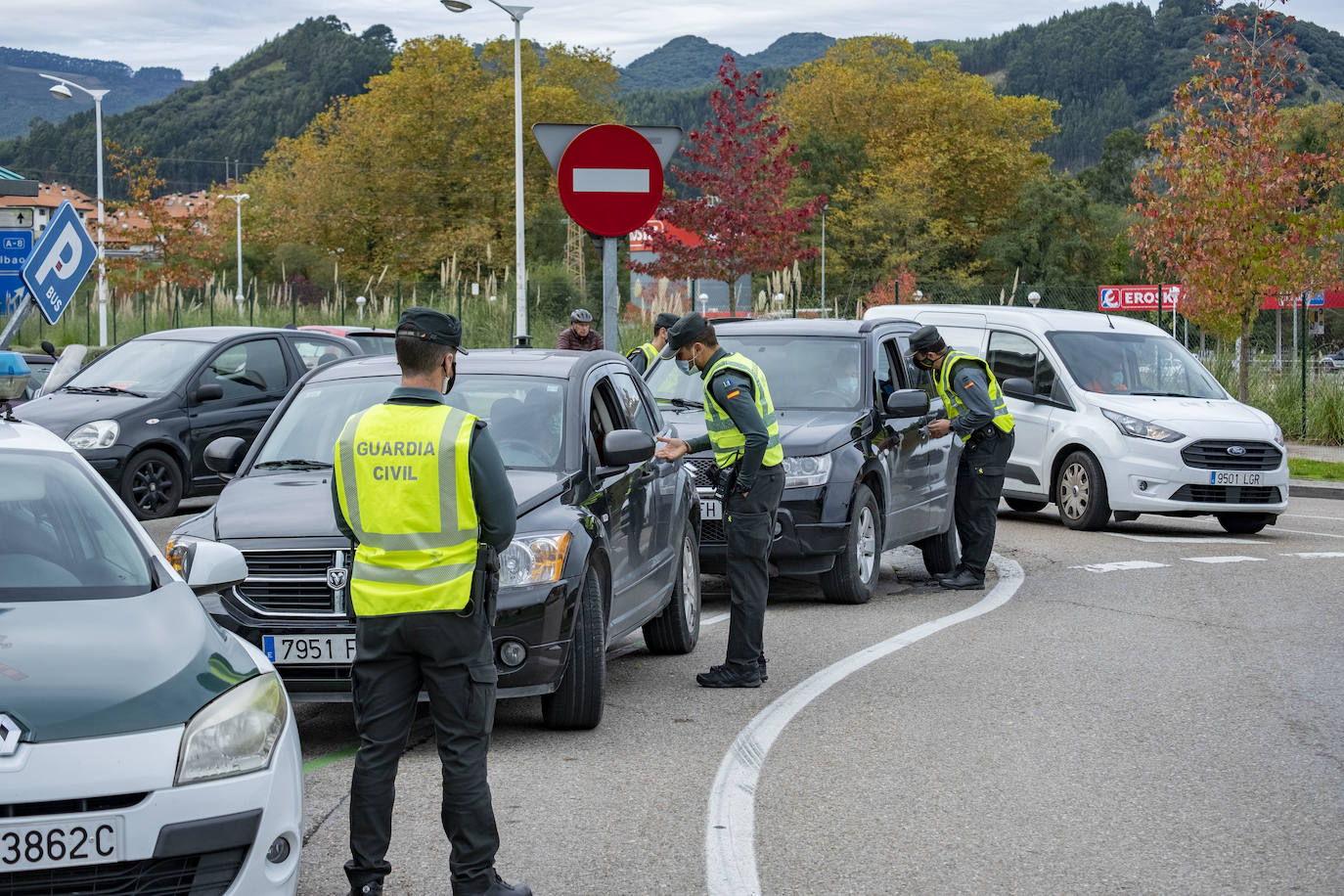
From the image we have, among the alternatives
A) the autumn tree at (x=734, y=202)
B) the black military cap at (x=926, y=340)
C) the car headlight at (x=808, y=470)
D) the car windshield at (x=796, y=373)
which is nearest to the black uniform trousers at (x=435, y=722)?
the car headlight at (x=808, y=470)

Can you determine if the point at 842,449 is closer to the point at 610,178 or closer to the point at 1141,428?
the point at 610,178

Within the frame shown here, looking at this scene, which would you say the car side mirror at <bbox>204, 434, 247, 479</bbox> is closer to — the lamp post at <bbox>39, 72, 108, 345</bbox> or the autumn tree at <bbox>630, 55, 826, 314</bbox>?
the autumn tree at <bbox>630, 55, 826, 314</bbox>

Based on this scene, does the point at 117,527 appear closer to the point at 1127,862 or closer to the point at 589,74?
the point at 1127,862

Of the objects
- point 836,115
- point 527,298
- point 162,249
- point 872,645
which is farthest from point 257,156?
point 872,645

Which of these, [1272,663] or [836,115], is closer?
[1272,663]

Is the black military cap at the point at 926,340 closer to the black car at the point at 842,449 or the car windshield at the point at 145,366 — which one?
the black car at the point at 842,449

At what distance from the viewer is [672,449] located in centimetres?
800

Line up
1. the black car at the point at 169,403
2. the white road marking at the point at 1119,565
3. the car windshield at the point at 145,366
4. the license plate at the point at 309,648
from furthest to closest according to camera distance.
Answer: the car windshield at the point at 145,366
the black car at the point at 169,403
the white road marking at the point at 1119,565
the license plate at the point at 309,648

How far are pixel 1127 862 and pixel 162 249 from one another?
140ft

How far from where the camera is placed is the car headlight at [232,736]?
4176mm

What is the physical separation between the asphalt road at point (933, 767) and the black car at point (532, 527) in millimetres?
381

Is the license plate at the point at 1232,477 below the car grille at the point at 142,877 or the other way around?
below

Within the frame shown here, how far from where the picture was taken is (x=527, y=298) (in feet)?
107

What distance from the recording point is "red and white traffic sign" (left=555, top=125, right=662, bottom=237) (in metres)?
11.1
